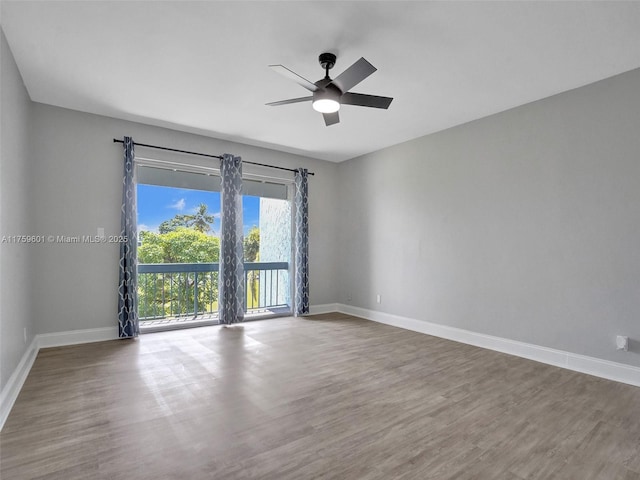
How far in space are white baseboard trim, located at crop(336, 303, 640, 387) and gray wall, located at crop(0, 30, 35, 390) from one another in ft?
14.4

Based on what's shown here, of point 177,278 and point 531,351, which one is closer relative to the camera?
point 531,351

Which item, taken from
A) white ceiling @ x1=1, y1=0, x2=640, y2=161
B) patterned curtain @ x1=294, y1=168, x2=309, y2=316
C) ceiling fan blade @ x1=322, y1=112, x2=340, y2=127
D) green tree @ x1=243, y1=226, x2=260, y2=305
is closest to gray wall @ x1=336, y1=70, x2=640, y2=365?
white ceiling @ x1=1, y1=0, x2=640, y2=161

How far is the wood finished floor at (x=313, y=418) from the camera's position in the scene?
1.77m

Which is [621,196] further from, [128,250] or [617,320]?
[128,250]

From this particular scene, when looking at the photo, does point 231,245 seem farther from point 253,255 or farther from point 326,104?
point 326,104

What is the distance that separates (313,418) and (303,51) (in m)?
2.85

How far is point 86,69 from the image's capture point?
3055 millimetres

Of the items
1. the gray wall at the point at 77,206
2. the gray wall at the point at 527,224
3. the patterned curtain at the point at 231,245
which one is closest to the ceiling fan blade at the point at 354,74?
the gray wall at the point at 527,224

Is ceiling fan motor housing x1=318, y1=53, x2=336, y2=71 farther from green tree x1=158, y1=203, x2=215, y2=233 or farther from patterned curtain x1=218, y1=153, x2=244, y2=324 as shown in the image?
green tree x1=158, y1=203, x2=215, y2=233

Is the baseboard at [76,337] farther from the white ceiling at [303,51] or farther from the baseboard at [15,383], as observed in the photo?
the white ceiling at [303,51]

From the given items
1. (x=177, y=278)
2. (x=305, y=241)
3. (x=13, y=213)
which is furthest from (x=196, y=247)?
(x=13, y=213)

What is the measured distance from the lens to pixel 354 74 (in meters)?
2.51

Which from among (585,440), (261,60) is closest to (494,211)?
(585,440)

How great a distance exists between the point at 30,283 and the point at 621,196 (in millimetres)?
5953
